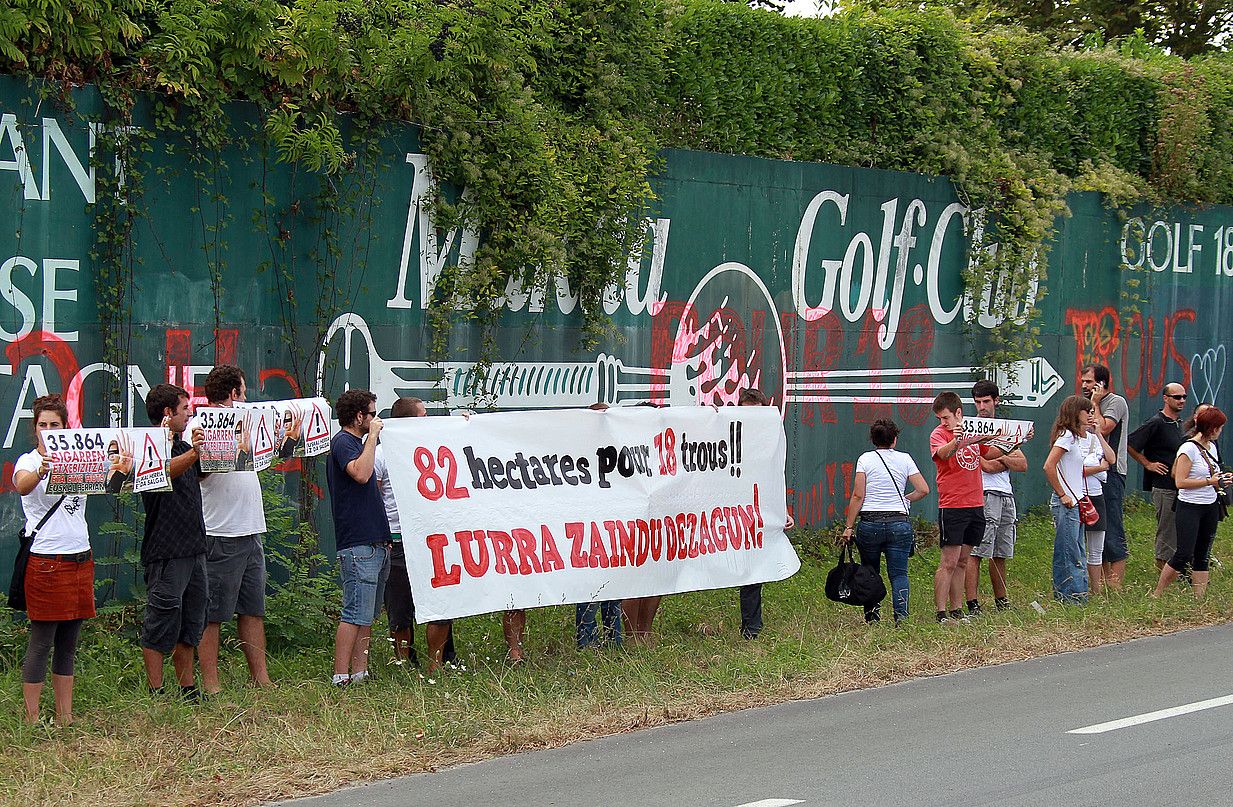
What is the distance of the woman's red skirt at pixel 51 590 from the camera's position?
8133 millimetres

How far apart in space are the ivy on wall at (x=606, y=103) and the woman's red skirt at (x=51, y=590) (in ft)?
9.51

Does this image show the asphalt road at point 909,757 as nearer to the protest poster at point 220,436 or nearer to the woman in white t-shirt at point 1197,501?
the protest poster at point 220,436

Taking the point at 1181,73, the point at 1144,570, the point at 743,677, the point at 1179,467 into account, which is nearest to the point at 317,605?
the point at 743,677

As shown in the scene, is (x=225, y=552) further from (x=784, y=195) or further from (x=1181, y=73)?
(x=1181, y=73)

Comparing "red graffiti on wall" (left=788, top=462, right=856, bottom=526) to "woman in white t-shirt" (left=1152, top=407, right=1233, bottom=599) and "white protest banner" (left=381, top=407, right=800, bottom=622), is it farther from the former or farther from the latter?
"white protest banner" (left=381, top=407, right=800, bottom=622)

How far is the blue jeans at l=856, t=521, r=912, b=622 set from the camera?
1163cm

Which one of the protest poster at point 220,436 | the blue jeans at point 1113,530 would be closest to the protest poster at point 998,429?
the blue jeans at point 1113,530

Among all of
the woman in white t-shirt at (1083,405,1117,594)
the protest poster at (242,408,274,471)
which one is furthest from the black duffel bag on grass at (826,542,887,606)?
the protest poster at (242,408,274,471)

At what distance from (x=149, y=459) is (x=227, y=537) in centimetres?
105

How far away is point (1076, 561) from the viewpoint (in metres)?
12.7

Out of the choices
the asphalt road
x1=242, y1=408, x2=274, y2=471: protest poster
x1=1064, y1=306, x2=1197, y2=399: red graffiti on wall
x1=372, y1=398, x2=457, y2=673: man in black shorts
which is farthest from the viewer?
x1=1064, y1=306, x2=1197, y2=399: red graffiti on wall

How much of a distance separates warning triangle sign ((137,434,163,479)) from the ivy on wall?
102 inches

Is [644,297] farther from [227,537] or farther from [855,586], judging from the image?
[227,537]

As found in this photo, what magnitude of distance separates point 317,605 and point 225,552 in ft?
5.88
